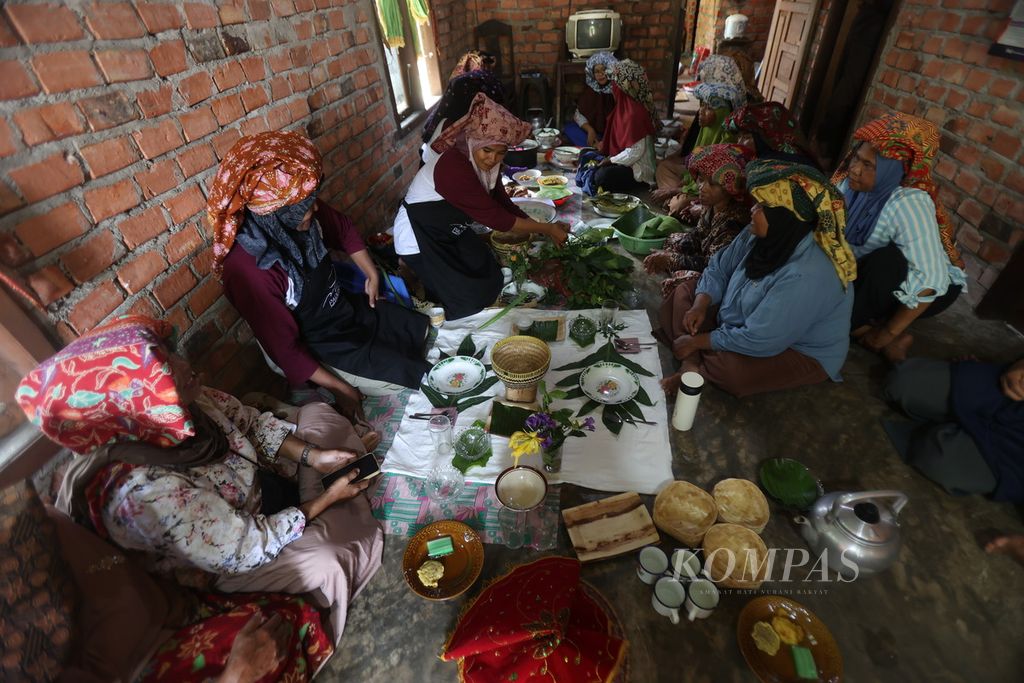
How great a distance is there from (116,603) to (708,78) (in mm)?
5222

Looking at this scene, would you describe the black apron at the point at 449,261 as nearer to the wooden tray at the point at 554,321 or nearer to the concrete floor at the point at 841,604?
the wooden tray at the point at 554,321

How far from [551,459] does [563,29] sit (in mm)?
6084

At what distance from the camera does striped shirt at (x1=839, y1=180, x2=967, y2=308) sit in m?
2.18

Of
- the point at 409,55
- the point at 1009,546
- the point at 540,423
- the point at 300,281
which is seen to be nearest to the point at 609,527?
the point at 540,423

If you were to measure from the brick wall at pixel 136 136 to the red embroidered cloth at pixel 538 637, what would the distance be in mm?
1522

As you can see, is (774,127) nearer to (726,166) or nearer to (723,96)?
(726,166)

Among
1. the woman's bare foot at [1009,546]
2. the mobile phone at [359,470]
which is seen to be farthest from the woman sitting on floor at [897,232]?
the mobile phone at [359,470]

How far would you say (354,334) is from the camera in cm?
235

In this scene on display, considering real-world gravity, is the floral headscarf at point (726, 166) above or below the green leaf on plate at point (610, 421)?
above

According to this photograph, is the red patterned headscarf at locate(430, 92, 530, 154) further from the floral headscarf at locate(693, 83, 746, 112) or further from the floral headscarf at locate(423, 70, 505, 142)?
the floral headscarf at locate(693, 83, 746, 112)

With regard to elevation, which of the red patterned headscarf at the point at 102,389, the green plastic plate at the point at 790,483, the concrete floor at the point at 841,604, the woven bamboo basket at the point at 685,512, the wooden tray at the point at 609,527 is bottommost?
the concrete floor at the point at 841,604

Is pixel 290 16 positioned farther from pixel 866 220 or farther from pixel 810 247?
pixel 866 220

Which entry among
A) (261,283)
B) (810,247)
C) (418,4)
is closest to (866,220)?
(810,247)

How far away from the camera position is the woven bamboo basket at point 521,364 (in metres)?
2.07
